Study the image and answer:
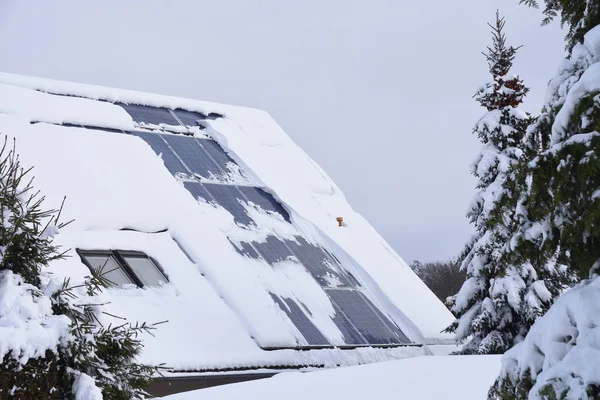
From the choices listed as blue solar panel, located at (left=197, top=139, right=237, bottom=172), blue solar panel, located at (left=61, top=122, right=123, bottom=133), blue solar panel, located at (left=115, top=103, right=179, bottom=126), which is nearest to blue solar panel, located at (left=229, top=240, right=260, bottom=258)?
blue solar panel, located at (left=197, top=139, right=237, bottom=172)

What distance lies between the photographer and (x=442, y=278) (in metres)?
55.3

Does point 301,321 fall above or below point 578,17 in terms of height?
above

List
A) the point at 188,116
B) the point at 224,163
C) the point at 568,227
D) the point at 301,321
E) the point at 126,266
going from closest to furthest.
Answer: the point at 568,227
the point at 126,266
the point at 301,321
the point at 224,163
the point at 188,116

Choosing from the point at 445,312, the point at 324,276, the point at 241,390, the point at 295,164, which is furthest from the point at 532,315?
the point at 241,390

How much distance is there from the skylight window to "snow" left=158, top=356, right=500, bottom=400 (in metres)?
3.81

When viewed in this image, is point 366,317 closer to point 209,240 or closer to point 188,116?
point 209,240

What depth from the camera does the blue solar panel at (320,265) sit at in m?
12.6

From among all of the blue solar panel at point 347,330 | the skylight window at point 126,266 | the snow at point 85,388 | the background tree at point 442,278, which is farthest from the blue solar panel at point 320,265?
the background tree at point 442,278

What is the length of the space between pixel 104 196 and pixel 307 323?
343cm

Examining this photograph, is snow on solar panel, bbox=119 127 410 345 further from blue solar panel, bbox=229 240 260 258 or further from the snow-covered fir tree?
the snow-covered fir tree

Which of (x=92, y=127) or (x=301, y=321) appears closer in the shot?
(x=301, y=321)

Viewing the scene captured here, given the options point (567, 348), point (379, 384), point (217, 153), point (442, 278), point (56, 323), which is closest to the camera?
point (567, 348)

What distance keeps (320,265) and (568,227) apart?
9.38m

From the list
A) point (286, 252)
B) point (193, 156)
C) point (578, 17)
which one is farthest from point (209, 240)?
point (578, 17)
